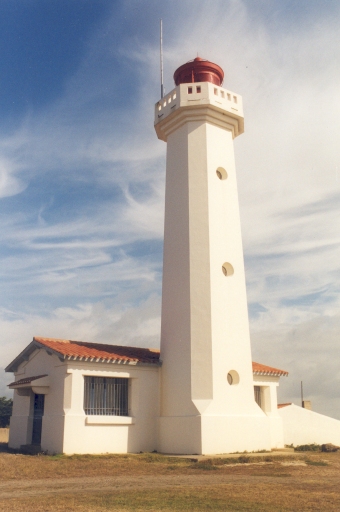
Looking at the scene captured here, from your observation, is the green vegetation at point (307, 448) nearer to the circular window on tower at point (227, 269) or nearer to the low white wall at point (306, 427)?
the low white wall at point (306, 427)

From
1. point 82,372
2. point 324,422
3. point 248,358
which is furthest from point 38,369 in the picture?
point 324,422

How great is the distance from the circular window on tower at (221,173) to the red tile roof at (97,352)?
26.1 feet

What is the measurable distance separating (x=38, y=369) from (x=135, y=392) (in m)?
4.34

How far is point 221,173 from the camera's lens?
71.8 ft

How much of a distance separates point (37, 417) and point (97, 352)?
412 centimetres

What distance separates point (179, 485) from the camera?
39.2 feet

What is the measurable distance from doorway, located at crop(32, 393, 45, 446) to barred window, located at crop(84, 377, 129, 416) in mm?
2939

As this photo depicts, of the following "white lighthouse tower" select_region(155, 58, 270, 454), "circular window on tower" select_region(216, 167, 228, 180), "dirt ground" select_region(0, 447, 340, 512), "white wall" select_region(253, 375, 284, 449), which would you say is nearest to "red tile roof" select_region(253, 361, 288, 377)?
"white wall" select_region(253, 375, 284, 449)

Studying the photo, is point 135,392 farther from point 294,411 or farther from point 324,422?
point 324,422

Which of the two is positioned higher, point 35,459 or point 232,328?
point 232,328

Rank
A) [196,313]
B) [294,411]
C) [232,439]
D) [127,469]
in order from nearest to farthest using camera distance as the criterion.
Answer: [127,469] → [232,439] → [196,313] → [294,411]

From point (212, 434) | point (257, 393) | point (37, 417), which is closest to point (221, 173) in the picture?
point (257, 393)

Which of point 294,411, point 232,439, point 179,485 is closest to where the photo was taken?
point 179,485

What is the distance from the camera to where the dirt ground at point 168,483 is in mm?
9555
